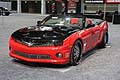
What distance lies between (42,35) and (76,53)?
1.01m

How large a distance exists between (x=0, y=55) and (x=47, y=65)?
1.82 m

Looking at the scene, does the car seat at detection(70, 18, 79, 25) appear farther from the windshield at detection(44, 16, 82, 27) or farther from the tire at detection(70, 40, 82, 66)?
the tire at detection(70, 40, 82, 66)

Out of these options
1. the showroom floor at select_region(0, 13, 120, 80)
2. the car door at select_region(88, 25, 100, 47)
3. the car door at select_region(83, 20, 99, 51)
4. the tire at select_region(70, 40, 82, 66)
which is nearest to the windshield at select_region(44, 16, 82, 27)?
the car door at select_region(83, 20, 99, 51)

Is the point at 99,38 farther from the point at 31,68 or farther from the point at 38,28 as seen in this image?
the point at 31,68

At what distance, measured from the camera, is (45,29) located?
7688mm

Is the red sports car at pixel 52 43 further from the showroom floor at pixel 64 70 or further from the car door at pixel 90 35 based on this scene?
the showroom floor at pixel 64 70

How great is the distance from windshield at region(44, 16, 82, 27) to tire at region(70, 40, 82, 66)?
3.21 feet

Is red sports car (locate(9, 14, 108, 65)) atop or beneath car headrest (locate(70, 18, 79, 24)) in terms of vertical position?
beneath

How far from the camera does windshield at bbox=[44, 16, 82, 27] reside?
Result: 840cm

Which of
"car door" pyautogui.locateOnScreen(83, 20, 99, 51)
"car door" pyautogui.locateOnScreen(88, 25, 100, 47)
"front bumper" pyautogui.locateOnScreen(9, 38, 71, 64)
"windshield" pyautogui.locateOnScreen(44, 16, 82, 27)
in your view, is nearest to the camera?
"front bumper" pyautogui.locateOnScreen(9, 38, 71, 64)

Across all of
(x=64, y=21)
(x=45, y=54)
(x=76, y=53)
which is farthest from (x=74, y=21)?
(x=45, y=54)

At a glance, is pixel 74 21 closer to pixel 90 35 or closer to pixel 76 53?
pixel 90 35

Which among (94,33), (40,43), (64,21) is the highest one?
(64,21)

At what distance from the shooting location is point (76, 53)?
7387mm
